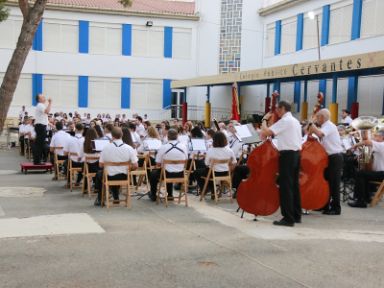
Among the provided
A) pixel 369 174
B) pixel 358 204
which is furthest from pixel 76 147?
pixel 369 174

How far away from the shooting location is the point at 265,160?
7.84m

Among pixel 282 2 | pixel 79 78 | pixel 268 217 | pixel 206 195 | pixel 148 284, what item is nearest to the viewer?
pixel 148 284

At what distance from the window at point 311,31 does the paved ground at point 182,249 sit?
842 inches

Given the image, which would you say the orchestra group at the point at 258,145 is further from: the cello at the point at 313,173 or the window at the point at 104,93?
the window at the point at 104,93

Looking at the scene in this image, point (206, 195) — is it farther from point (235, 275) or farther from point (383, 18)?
point (383, 18)

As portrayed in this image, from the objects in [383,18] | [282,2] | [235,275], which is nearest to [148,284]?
[235,275]

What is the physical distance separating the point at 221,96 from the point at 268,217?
2811 centimetres

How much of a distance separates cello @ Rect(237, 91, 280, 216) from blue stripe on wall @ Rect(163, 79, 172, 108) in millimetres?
28986

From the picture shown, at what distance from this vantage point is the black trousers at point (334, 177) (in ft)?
29.6

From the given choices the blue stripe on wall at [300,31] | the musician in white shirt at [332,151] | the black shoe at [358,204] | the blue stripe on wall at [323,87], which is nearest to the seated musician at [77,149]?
the musician in white shirt at [332,151]

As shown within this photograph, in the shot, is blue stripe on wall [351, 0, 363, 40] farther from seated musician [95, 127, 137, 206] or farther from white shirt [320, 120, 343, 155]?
seated musician [95, 127, 137, 206]

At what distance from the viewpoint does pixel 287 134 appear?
7.80 metres

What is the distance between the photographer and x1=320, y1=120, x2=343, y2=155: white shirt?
8961 millimetres

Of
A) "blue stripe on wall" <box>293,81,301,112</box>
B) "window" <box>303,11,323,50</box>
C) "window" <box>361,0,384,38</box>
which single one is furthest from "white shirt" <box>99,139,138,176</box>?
"blue stripe on wall" <box>293,81,301,112</box>
